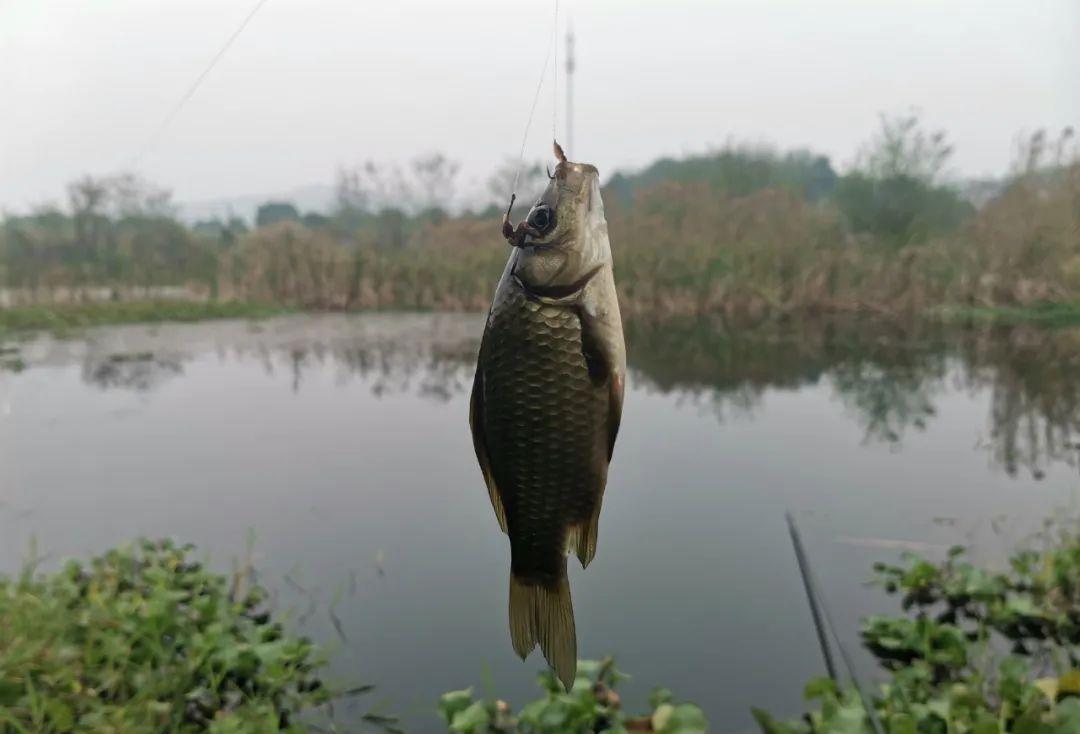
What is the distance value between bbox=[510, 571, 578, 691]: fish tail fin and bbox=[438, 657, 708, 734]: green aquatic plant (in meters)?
2.19

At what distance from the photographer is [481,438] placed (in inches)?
39.8

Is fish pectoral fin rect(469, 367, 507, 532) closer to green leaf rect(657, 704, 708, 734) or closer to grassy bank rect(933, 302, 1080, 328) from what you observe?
green leaf rect(657, 704, 708, 734)

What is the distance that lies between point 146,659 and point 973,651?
156 inches

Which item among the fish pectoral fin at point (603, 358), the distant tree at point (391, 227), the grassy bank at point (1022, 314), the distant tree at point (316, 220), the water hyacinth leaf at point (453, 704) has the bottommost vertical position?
the water hyacinth leaf at point (453, 704)

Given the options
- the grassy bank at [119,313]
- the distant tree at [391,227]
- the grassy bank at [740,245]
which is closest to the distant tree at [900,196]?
the grassy bank at [740,245]

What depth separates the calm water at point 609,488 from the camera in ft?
13.8

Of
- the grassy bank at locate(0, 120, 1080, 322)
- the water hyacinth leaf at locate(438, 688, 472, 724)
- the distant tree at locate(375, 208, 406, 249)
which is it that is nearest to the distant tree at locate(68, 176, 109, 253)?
the grassy bank at locate(0, 120, 1080, 322)

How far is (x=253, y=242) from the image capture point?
10.4 meters

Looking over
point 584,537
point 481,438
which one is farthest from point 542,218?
point 584,537

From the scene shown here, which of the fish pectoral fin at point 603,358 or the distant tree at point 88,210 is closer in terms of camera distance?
the fish pectoral fin at point 603,358

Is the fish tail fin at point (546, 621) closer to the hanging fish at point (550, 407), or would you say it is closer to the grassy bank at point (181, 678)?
the hanging fish at point (550, 407)

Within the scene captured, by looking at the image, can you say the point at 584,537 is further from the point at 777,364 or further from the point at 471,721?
the point at 777,364

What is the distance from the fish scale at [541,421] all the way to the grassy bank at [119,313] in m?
12.1

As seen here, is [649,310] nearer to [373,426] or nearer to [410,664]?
[410,664]
